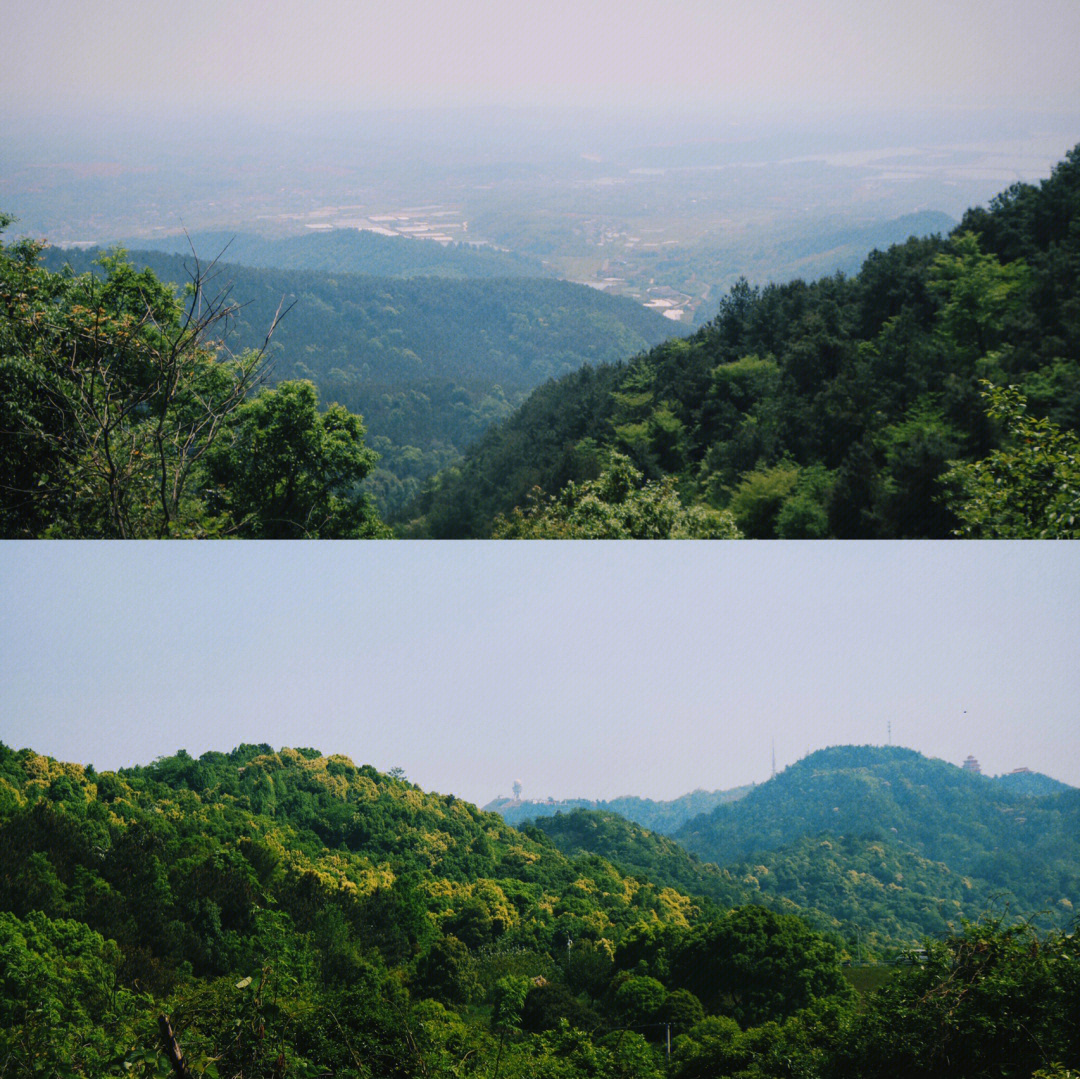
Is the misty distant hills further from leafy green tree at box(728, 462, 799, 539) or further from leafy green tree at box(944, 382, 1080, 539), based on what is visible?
leafy green tree at box(728, 462, 799, 539)

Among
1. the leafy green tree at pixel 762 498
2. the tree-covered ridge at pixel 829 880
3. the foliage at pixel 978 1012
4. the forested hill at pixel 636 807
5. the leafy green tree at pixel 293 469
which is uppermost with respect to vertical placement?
the leafy green tree at pixel 293 469

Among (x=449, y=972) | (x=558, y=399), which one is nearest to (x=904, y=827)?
(x=449, y=972)

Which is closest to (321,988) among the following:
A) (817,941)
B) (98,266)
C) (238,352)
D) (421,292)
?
(817,941)

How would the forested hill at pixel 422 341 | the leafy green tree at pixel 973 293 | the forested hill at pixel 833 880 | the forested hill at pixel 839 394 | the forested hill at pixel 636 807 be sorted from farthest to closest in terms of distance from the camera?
the leafy green tree at pixel 973 293 < the forested hill at pixel 422 341 < the forested hill at pixel 839 394 < the forested hill at pixel 636 807 < the forested hill at pixel 833 880

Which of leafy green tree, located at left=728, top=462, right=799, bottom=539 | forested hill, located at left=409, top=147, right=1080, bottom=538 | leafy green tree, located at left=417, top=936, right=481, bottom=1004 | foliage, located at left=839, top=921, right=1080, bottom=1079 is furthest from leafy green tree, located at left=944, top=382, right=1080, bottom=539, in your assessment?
leafy green tree, located at left=417, top=936, right=481, bottom=1004

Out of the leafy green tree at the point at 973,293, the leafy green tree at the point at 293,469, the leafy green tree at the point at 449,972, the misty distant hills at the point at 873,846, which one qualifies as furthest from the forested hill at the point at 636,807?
the leafy green tree at the point at 973,293

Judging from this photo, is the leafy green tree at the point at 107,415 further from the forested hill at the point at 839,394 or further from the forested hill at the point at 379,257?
the forested hill at the point at 379,257

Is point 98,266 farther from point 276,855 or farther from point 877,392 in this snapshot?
point 877,392

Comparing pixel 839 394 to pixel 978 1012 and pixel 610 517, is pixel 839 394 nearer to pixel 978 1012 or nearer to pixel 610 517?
pixel 610 517
